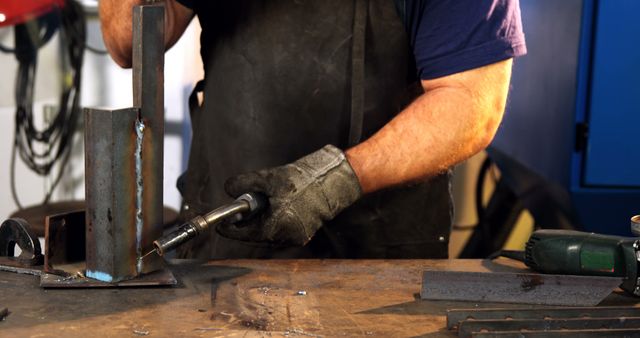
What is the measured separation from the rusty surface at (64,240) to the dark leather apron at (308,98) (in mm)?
413

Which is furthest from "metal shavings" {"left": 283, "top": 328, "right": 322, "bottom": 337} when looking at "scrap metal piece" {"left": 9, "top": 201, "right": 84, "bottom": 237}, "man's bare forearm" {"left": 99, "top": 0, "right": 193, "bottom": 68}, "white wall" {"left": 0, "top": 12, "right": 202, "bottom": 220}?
"white wall" {"left": 0, "top": 12, "right": 202, "bottom": 220}

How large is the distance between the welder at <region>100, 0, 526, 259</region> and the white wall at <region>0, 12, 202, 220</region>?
1287mm

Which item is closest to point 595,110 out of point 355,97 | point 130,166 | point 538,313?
point 355,97

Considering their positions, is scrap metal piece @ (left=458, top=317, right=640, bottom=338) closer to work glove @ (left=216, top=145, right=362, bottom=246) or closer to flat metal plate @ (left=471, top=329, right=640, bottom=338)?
flat metal plate @ (left=471, top=329, right=640, bottom=338)

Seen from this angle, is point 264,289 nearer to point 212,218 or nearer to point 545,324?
point 212,218

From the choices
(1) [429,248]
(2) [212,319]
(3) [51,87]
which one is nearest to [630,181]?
(1) [429,248]

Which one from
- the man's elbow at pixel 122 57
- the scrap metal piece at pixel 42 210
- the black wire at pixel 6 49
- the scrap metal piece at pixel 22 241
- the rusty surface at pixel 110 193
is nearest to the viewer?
the rusty surface at pixel 110 193

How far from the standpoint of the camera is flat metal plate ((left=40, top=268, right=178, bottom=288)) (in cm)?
119

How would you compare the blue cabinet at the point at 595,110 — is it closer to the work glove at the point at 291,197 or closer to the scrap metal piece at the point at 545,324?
the work glove at the point at 291,197

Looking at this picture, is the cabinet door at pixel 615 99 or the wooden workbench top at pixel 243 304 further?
the cabinet door at pixel 615 99

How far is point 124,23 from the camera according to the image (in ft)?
5.06

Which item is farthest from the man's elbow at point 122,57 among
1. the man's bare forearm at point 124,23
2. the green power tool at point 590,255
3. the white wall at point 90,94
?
the white wall at point 90,94

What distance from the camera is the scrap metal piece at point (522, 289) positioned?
1.21 m

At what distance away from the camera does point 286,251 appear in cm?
163
